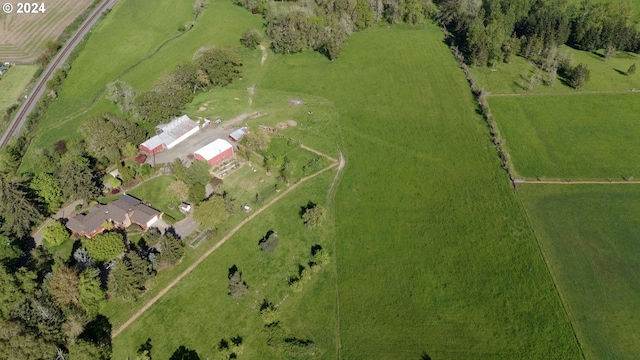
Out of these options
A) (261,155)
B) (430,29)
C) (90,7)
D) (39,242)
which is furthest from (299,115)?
(90,7)

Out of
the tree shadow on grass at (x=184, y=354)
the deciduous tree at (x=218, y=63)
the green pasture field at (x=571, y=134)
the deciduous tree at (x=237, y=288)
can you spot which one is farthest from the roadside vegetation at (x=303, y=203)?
the green pasture field at (x=571, y=134)

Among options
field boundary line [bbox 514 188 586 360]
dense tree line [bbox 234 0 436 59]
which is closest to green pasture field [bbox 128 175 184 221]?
dense tree line [bbox 234 0 436 59]

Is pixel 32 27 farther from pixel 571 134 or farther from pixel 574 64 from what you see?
pixel 574 64

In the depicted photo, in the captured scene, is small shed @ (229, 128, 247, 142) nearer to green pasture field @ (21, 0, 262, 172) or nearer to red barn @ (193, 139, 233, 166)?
red barn @ (193, 139, 233, 166)

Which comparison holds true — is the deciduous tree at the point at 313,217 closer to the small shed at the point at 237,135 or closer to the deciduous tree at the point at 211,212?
the deciduous tree at the point at 211,212

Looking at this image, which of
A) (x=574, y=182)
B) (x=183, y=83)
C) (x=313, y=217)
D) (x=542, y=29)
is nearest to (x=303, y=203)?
(x=313, y=217)
